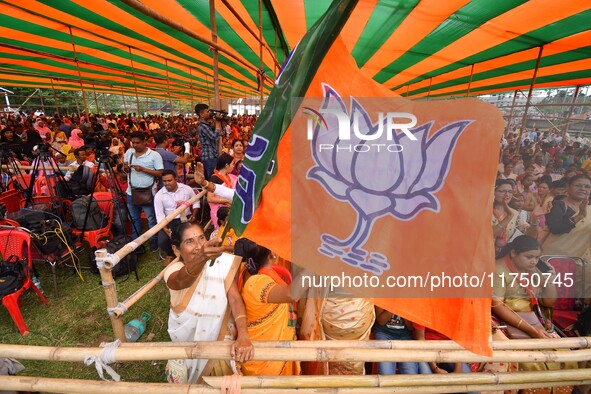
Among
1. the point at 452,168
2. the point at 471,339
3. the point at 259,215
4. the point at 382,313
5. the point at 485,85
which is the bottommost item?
the point at 382,313

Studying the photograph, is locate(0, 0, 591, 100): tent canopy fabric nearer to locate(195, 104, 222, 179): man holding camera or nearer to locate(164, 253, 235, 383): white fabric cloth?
locate(195, 104, 222, 179): man holding camera

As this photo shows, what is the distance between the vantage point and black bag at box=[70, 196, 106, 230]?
12.5ft

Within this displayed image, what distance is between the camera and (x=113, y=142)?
649cm

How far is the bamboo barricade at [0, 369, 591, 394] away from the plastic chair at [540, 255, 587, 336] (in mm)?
977

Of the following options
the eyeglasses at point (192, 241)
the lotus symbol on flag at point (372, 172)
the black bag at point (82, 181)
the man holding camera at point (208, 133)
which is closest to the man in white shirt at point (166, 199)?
the man holding camera at point (208, 133)

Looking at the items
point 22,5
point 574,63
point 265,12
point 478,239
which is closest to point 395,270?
point 478,239

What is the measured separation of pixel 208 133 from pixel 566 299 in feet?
14.8

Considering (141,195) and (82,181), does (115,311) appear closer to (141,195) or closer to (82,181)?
(141,195)

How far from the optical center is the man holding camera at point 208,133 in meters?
4.36

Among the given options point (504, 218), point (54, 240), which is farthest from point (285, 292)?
point (54, 240)

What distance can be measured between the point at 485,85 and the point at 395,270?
10.3m

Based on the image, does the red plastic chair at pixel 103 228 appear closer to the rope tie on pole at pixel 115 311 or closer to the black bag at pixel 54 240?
the black bag at pixel 54 240

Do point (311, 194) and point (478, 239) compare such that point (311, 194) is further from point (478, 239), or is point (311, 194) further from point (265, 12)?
point (265, 12)

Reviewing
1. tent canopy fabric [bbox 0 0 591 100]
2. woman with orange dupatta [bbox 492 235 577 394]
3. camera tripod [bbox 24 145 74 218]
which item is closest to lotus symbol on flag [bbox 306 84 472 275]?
woman with orange dupatta [bbox 492 235 577 394]
